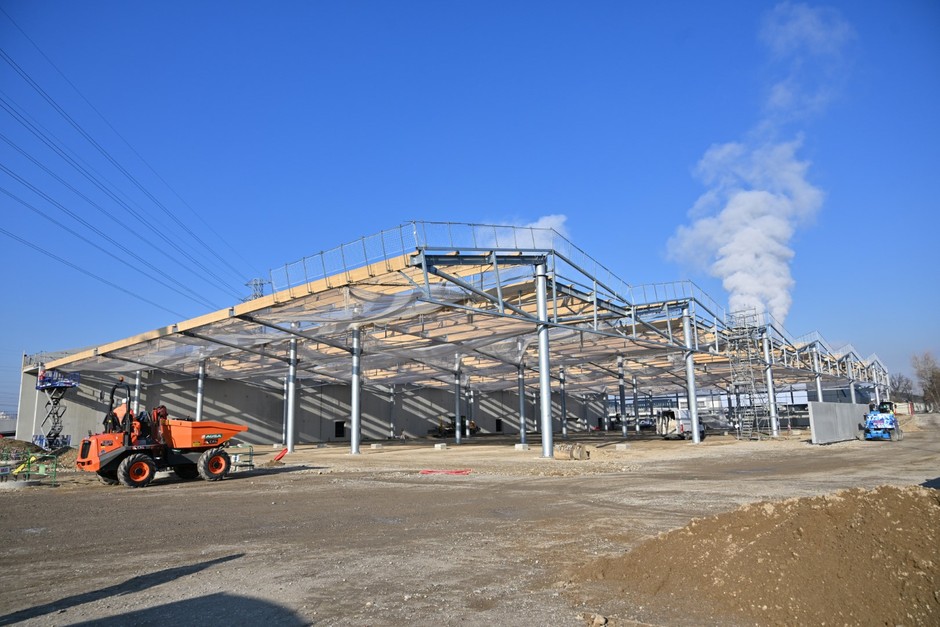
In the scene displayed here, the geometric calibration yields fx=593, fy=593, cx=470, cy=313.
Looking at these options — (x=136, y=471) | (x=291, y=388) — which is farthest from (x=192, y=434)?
(x=291, y=388)

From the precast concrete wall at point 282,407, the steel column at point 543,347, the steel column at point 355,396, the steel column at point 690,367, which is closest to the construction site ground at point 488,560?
the steel column at point 543,347

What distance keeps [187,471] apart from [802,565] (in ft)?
60.8

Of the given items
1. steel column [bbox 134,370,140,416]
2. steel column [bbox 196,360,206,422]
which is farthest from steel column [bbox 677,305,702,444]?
steel column [bbox 134,370,140,416]

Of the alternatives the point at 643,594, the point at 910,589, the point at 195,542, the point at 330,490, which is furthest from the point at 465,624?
the point at 330,490

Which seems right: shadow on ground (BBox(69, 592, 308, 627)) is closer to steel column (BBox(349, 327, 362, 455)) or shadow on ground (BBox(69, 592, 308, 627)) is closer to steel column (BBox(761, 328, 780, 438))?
steel column (BBox(349, 327, 362, 455))

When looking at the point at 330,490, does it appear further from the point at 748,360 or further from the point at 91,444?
the point at 748,360

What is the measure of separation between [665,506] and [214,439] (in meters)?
14.1

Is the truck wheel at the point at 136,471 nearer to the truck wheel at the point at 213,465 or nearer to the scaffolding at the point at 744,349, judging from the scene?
the truck wheel at the point at 213,465

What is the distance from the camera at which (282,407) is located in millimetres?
49031

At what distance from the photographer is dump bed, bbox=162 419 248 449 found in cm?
1830

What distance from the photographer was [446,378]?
1996 inches

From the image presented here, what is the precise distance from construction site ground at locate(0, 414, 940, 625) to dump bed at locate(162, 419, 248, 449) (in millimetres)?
5437

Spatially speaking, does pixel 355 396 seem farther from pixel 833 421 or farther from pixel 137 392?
pixel 833 421

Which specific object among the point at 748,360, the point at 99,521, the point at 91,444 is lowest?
the point at 99,521
